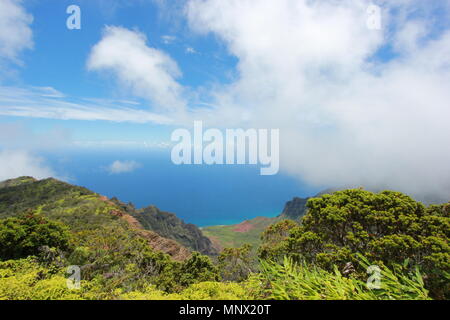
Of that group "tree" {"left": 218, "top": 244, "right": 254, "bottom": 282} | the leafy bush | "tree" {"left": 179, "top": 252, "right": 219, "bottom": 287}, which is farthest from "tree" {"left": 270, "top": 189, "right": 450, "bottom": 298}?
"tree" {"left": 179, "top": 252, "right": 219, "bottom": 287}

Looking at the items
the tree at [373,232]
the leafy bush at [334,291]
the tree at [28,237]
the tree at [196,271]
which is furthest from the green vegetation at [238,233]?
the leafy bush at [334,291]

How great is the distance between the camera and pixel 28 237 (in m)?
13.0

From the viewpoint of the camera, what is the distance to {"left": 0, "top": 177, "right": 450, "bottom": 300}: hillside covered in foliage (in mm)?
4410

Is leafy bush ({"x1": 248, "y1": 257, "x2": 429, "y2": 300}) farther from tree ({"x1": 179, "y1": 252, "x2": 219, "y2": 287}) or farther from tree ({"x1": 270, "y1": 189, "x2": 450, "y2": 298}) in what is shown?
tree ({"x1": 179, "y1": 252, "x2": 219, "y2": 287})

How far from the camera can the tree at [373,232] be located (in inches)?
340

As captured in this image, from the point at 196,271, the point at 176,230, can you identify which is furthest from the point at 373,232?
the point at 176,230

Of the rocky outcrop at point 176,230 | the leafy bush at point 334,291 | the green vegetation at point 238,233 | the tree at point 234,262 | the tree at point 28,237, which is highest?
the leafy bush at point 334,291

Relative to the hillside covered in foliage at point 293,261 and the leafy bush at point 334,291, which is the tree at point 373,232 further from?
the leafy bush at point 334,291

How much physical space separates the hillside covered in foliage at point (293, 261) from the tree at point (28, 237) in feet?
0.16

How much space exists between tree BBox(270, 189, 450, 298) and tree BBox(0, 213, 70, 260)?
14343mm

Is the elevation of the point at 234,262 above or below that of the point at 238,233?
above

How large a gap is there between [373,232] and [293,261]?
4.08 m

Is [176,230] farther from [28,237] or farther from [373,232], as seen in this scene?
[373,232]
